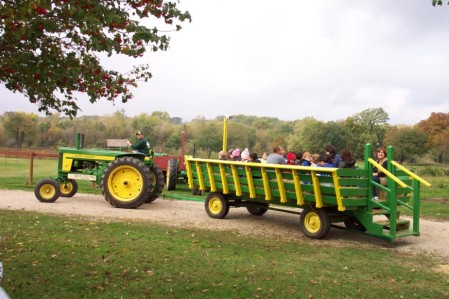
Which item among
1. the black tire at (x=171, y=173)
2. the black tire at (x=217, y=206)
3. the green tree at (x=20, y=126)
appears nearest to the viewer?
the black tire at (x=217, y=206)

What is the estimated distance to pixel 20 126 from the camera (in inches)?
2066

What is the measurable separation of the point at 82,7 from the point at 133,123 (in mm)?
56157

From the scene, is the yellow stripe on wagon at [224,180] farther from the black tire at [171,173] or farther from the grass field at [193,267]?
the black tire at [171,173]

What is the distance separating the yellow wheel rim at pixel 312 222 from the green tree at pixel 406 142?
45.1m

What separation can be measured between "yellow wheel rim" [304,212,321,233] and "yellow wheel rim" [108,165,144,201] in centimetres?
465

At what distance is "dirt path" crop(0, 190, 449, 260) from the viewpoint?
862 centimetres

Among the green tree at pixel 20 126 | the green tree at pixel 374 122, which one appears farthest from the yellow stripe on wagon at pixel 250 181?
the green tree at pixel 20 126

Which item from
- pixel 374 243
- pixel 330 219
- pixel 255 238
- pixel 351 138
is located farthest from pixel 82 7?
pixel 351 138

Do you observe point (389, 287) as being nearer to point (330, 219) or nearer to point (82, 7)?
point (330, 219)

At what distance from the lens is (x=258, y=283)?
225 inches

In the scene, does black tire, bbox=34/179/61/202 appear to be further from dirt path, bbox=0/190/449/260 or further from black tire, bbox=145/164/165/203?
black tire, bbox=145/164/165/203

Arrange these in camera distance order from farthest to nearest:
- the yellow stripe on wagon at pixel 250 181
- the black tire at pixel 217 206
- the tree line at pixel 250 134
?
1. the tree line at pixel 250 134
2. the black tire at pixel 217 206
3. the yellow stripe on wagon at pixel 250 181

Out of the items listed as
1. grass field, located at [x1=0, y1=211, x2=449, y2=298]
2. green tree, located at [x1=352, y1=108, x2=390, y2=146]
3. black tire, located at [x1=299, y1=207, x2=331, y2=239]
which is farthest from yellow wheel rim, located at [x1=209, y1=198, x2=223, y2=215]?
green tree, located at [x1=352, y1=108, x2=390, y2=146]

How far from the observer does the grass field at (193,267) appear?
5.42 metres
